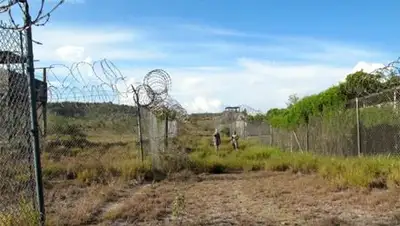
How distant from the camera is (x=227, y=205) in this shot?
32.9ft

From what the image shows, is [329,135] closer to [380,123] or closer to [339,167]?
[380,123]

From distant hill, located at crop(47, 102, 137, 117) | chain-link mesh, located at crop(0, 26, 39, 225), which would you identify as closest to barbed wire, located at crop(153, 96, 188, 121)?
distant hill, located at crop(47, 102, 137, 117)

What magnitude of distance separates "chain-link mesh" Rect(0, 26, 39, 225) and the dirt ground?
0.96m

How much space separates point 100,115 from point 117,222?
31.8ft

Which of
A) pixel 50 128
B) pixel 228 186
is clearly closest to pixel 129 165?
pixel 228 186

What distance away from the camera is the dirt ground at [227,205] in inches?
317

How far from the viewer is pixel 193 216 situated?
8.57 meters

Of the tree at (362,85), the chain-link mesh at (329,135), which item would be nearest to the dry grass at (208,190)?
the chain-link mesh at (329,135)

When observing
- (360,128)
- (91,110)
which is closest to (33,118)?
(91,110)

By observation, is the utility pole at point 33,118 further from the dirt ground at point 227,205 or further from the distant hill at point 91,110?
the distant hill at point 91,110

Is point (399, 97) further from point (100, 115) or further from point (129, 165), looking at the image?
point (100, 115)

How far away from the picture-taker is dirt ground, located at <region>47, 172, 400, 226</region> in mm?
8062

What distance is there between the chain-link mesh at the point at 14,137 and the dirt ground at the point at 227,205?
96cm

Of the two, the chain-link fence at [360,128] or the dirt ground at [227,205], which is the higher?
the chain-link fence at [360,128]
